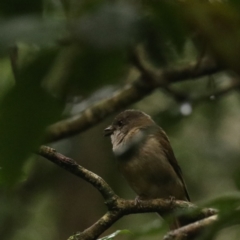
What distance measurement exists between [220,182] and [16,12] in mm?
6038

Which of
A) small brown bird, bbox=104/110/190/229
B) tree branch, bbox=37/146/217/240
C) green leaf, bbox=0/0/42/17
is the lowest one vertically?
small brown bird, bbox=104/110/190/229

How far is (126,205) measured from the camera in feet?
8.00

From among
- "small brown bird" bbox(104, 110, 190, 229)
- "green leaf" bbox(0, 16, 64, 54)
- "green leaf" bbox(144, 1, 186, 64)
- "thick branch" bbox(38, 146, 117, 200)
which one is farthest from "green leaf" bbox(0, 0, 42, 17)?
"small brown bird" bbox(104, 110, 190, 229)

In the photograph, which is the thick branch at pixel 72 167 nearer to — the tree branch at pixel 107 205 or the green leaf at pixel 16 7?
the tree branch at pixel 107 205

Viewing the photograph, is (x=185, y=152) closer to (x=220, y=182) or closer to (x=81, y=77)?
(x=220, y=182)

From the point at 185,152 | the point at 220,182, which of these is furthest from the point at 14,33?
the point at 220,182

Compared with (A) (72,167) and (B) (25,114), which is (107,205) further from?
(B) (25,114)

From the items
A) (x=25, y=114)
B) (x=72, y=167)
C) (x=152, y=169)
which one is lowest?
(x=152, y=169)

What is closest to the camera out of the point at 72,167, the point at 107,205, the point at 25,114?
the point at 25,114

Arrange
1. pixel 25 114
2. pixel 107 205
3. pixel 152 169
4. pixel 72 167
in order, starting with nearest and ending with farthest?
pixel 25 114, pixel 72 167, pixel 107 205, pixel 152 169

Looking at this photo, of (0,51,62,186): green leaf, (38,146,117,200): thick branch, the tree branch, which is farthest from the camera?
the tree branch

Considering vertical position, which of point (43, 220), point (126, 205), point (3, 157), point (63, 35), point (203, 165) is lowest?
point (43, 220)

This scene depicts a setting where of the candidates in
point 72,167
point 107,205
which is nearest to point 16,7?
point 72,167

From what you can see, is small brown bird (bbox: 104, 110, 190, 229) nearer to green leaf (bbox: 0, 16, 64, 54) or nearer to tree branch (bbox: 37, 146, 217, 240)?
tree branch (bbox: 37, 146, 217, 240)
